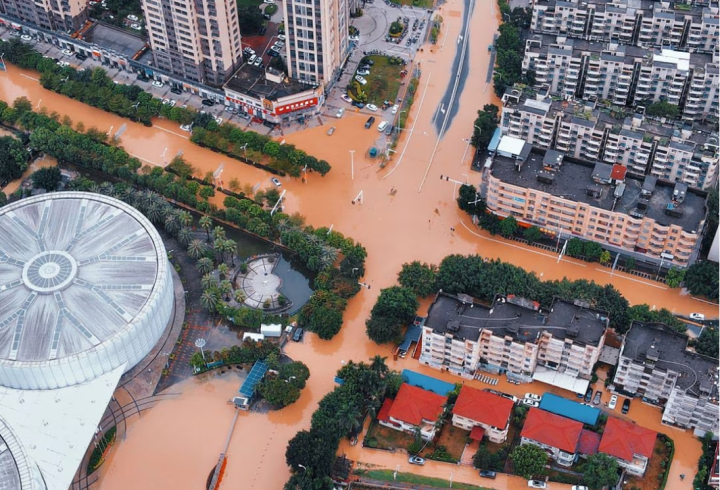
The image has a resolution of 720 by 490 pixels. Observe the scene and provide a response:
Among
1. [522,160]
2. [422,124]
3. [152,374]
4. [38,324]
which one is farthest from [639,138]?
[38,324]

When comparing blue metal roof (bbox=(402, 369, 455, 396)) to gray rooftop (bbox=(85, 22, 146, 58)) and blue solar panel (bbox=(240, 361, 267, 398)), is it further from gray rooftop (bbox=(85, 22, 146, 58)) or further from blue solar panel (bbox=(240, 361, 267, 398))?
gray rooftop (bbox=(85, 22, 146, 58))

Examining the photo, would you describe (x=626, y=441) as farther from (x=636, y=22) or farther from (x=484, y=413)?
(x=636, y=22)

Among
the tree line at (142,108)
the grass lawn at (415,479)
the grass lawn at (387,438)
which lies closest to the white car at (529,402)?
the grass lawn at (415,479)

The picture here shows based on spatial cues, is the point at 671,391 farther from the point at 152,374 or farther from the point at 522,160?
the point at 152,374

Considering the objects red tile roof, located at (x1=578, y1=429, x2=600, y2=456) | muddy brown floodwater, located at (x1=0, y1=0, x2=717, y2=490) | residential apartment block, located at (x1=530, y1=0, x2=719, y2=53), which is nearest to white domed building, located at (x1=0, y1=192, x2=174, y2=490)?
muddy brown floodwater, located at (x1=0, y1=0, x2=717, y2=490)

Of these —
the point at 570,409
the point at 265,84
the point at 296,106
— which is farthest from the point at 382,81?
the point at 570,409

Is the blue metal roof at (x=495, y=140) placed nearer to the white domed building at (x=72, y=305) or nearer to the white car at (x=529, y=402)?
the white car at (x=529, y=402)
